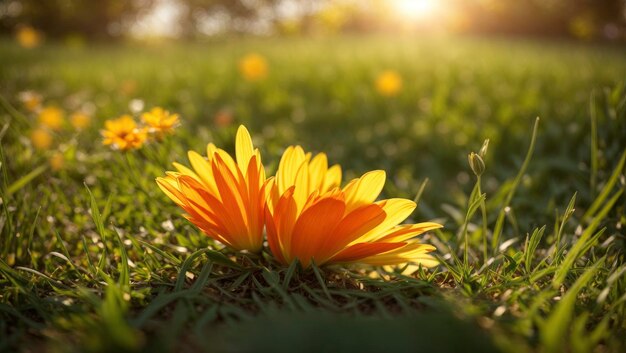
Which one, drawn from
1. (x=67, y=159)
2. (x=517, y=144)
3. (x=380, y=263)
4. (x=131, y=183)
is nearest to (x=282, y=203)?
(x=380, y=263)

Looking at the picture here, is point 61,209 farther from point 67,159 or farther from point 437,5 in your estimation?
point 437,5

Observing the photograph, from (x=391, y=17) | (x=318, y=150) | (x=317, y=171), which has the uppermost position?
(x=391, y=17)

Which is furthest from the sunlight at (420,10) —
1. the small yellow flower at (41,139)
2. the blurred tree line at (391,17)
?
the small yellow flower at (41,139)

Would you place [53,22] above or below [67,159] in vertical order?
above

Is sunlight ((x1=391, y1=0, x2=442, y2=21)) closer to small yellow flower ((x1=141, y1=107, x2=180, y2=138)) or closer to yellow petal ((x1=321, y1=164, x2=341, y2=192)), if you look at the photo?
small yellow flower ((x1=141, y1=107, x2=180, y2=138))

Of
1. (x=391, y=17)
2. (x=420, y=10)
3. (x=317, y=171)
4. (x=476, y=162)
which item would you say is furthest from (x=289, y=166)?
(x=420, y=10)

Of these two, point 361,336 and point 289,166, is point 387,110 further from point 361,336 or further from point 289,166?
point 361,336
